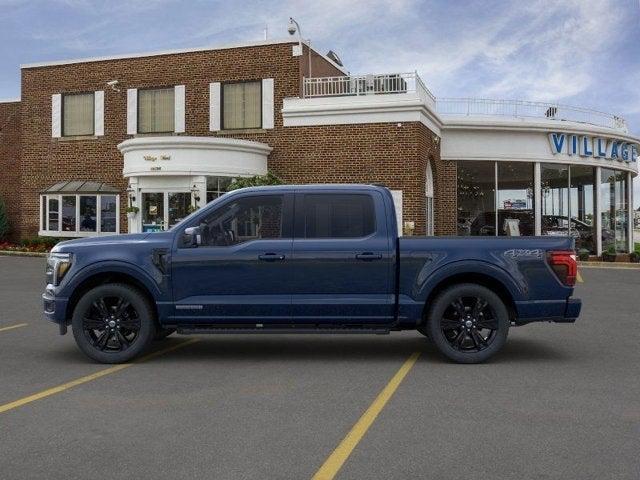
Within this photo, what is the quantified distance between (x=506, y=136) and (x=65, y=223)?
17.4 meters

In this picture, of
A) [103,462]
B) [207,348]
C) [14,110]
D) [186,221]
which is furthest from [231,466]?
[14,110]

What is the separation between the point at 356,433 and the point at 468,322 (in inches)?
119

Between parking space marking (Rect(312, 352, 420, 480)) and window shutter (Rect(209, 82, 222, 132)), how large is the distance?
779 inches

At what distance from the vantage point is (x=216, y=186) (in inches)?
930

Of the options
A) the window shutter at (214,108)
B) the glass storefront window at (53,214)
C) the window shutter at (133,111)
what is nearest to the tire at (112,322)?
Answer: the window shutter at (214,108)

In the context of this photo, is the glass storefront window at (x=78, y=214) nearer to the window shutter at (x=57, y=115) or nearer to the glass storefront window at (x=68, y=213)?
the glass storefront window at (x=68, y=213)

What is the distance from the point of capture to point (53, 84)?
2836 centimetres

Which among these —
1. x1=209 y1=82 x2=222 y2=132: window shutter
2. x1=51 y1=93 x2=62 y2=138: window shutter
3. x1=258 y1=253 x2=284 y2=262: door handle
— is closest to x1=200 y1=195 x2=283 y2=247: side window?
x1=258 y1=253 x2=284 y2=262: door handle

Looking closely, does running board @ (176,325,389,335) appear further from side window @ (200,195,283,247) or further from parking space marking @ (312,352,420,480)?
side window @ (200,195,283,247)

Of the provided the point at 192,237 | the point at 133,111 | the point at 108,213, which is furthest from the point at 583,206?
the point at 192,237

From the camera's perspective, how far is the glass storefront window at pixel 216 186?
23.5 metres

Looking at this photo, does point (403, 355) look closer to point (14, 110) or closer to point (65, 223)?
point (65, 223)

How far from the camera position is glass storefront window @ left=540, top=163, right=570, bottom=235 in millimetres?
27438

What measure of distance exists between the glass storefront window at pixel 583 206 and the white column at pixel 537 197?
1.62 metres
